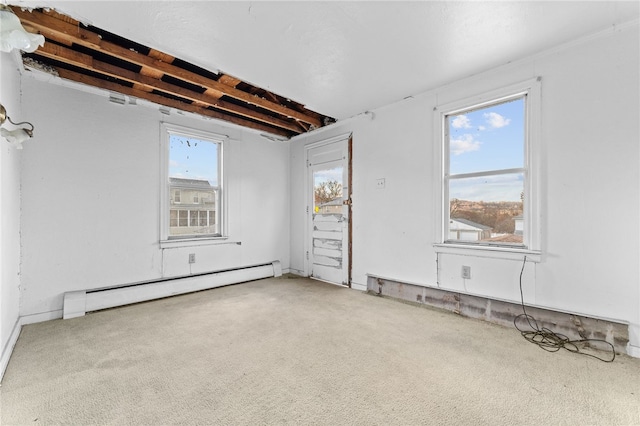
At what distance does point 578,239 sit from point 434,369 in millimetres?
1716

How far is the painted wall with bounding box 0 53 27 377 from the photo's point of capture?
2020mm

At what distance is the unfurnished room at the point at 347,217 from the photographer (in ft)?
5.69

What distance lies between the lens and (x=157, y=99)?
345 cm

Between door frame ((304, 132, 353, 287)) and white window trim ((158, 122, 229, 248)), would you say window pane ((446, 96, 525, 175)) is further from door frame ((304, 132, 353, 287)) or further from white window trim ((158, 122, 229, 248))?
white window trim ((158, 122, 229, 248))

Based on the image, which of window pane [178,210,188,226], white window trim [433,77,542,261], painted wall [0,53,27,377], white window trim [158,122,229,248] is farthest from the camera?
window pane [178,210,188,226]

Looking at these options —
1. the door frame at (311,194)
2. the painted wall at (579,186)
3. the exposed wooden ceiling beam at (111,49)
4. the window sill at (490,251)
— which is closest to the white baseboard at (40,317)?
the exposed wooden ceiling beam at (111,49)

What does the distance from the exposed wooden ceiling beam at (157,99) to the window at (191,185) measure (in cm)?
30

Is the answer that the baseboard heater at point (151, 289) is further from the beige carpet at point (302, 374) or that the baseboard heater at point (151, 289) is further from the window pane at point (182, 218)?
the window pane at point (182, 218)

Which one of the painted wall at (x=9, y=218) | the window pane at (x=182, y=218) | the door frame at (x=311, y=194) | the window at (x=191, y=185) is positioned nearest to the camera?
the painted wall at (x=9, y=218)

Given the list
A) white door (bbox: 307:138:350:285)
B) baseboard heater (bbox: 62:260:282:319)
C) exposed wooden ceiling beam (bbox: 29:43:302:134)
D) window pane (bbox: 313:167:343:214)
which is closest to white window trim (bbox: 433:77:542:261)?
white door (bbox: 307:138:350:285)

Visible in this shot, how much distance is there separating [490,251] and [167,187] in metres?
3.96

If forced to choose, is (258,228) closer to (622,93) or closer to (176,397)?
(176,397)

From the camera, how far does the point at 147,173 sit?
3.51 meters

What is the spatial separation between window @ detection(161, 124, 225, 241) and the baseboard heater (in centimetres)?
59
